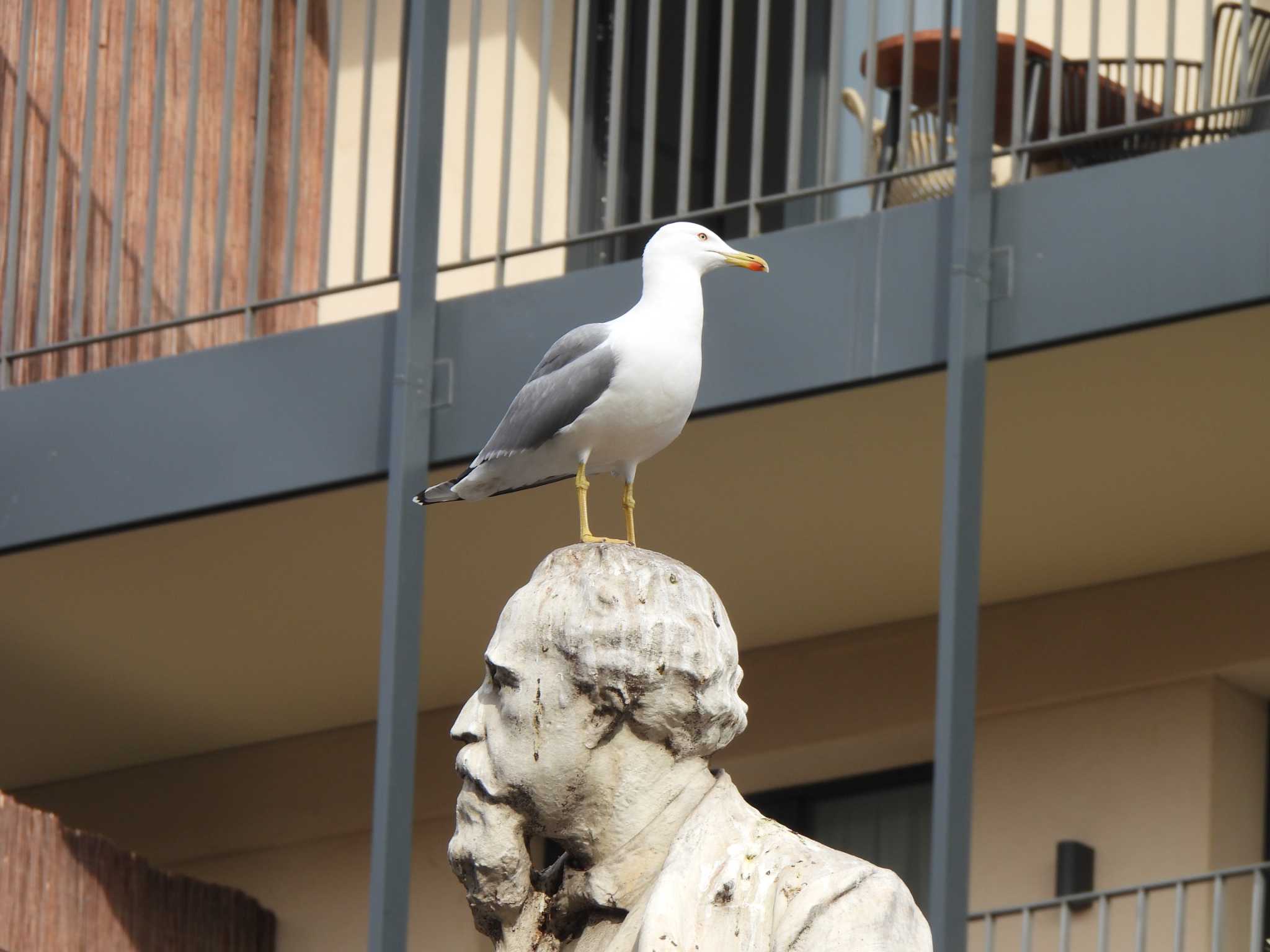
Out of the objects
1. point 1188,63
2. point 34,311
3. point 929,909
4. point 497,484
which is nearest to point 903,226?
point 1188,63

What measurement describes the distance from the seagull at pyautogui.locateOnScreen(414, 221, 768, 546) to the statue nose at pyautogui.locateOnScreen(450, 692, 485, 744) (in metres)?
1.49

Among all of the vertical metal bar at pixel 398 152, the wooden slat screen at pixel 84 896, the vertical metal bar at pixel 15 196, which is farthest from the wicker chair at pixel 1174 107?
the wooden slat screen at pixel 84 896

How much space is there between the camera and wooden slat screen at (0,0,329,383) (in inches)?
423

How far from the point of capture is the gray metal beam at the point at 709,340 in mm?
8234

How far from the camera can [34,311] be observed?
10641 mm

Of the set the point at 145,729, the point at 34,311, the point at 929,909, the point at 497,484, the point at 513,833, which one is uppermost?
the point at 34,311

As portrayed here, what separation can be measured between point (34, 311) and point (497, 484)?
4738mm

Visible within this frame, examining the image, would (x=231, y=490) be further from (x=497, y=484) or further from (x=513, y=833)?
(x=513, y=833)

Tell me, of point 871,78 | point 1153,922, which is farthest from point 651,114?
point 1153,922

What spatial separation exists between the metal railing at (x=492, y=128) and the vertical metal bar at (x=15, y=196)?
13 mm

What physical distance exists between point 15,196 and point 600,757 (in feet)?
22.8

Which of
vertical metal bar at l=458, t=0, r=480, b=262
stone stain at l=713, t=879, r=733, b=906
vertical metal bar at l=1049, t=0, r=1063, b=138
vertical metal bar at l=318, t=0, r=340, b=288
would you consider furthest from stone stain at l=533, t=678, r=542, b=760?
vertical metal bar at l=318, t=0, r=340, b=288

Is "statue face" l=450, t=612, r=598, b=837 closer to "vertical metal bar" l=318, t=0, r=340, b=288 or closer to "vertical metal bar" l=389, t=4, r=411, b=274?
"vertical metal bar" l=318, t=0, r=340, b=288

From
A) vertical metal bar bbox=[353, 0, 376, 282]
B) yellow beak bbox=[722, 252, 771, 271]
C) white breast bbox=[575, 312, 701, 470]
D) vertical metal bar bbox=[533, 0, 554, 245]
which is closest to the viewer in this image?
white breast bbox=[575, 312, 701, 470]
